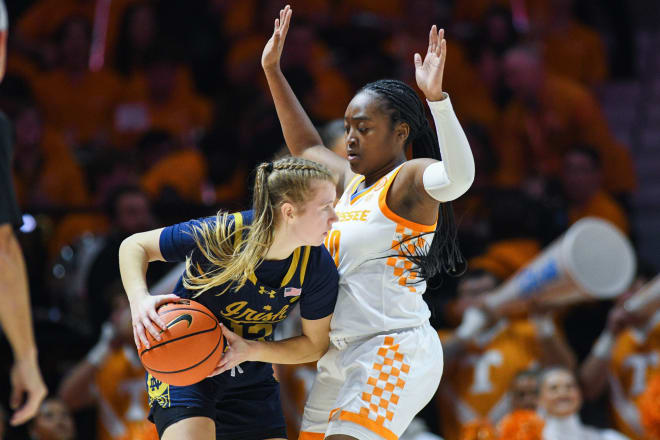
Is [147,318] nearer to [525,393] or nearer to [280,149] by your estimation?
[280,149]

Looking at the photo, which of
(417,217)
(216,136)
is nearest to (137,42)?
(216,136)

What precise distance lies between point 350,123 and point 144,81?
15.6 feet

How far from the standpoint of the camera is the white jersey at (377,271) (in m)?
3.44

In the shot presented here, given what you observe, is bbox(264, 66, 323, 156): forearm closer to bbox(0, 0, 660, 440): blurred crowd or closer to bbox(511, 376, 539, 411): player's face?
bbox(0, 0, 660, 440): blurred crowd

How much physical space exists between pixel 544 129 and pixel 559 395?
2305 millimetres

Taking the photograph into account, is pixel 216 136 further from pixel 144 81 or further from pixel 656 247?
pixel 656 247

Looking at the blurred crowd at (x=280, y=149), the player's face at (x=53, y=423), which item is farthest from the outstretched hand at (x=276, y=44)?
the player's face at (x=53, y=423)

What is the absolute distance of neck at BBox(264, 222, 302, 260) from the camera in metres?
3.29

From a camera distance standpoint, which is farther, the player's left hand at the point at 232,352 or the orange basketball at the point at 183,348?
the player's left hand at the point at 232,352

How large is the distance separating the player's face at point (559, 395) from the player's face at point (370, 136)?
3.07 meters

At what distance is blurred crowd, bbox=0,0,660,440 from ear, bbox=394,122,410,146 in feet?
8.05

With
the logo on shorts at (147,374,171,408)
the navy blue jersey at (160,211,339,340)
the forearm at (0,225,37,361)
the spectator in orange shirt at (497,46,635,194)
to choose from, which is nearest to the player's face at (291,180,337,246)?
the navy blue jersey at (160,211,339,340)

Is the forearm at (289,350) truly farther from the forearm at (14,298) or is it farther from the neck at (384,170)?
the forearm at (14,298)

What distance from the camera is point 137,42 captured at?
812 cm
